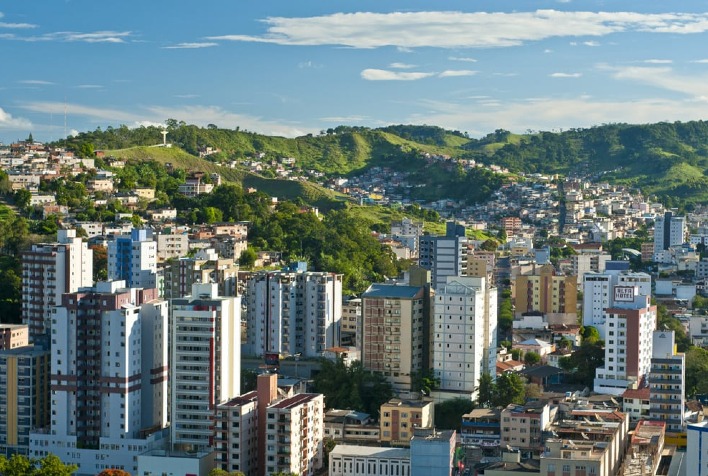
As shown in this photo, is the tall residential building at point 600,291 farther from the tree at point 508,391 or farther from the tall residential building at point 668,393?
the tall residential building at point 668,393

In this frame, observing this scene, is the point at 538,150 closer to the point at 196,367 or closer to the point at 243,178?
the point at 243,178

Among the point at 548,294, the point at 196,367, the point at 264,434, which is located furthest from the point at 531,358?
the point at 264,434

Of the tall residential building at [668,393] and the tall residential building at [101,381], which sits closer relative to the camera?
the tall residential building at [101,381]

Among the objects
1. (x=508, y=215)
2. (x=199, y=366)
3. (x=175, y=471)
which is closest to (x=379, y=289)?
(x=199, y=366)

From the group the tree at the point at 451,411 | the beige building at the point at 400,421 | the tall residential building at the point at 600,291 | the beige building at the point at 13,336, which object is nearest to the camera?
the beige building at the point at 400,421

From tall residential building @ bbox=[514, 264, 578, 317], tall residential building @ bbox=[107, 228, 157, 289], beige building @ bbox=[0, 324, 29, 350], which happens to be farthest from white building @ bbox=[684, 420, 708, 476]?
tall residential building @ bbox=[514, 264, 578, 317]

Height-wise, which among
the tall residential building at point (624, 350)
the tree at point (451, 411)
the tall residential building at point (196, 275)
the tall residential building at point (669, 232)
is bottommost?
the tree at point (451, 411)

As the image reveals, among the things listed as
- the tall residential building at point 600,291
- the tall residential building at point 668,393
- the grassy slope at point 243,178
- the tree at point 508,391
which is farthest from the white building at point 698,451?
the grassy slope at point 243,178
